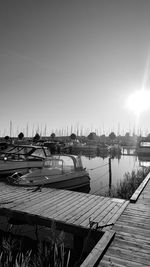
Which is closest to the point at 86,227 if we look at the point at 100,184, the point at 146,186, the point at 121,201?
the point at 121,201

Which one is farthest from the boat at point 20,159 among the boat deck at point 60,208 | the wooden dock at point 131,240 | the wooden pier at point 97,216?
the wooden dock at point 131,240

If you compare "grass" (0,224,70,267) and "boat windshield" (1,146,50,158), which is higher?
"boat windshield" (1,146,50,158)

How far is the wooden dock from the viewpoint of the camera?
3742 millimetres

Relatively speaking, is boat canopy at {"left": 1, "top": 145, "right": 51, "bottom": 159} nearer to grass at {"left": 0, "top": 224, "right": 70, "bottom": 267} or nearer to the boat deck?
the boat deck

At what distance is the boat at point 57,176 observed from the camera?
1028 cm

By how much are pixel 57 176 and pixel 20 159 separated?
13.4ft

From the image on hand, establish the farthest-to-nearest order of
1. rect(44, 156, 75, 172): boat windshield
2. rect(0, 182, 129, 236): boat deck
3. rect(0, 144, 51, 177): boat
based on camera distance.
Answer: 1. rect(0, 144, 51, 177): boat
2. rect(44, 156, 75, 172): boat windshield
3. rect(0, 182, 129, 236): boat deck

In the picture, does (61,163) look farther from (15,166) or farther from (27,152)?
(27,152)

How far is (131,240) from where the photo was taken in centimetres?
448

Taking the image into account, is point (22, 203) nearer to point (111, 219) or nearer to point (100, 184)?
point (111, 219)

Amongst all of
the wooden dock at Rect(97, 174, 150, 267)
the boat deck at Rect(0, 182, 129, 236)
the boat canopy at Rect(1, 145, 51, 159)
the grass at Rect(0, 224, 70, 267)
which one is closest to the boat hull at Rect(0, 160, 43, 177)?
the boat canopy at Rect(1, 145, 51, 159)

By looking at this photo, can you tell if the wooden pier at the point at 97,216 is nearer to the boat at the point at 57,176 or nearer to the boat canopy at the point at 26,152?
the boat at the point at 57,176

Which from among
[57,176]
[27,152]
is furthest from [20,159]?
[57,176]

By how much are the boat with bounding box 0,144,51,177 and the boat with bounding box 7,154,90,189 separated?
1454mm
